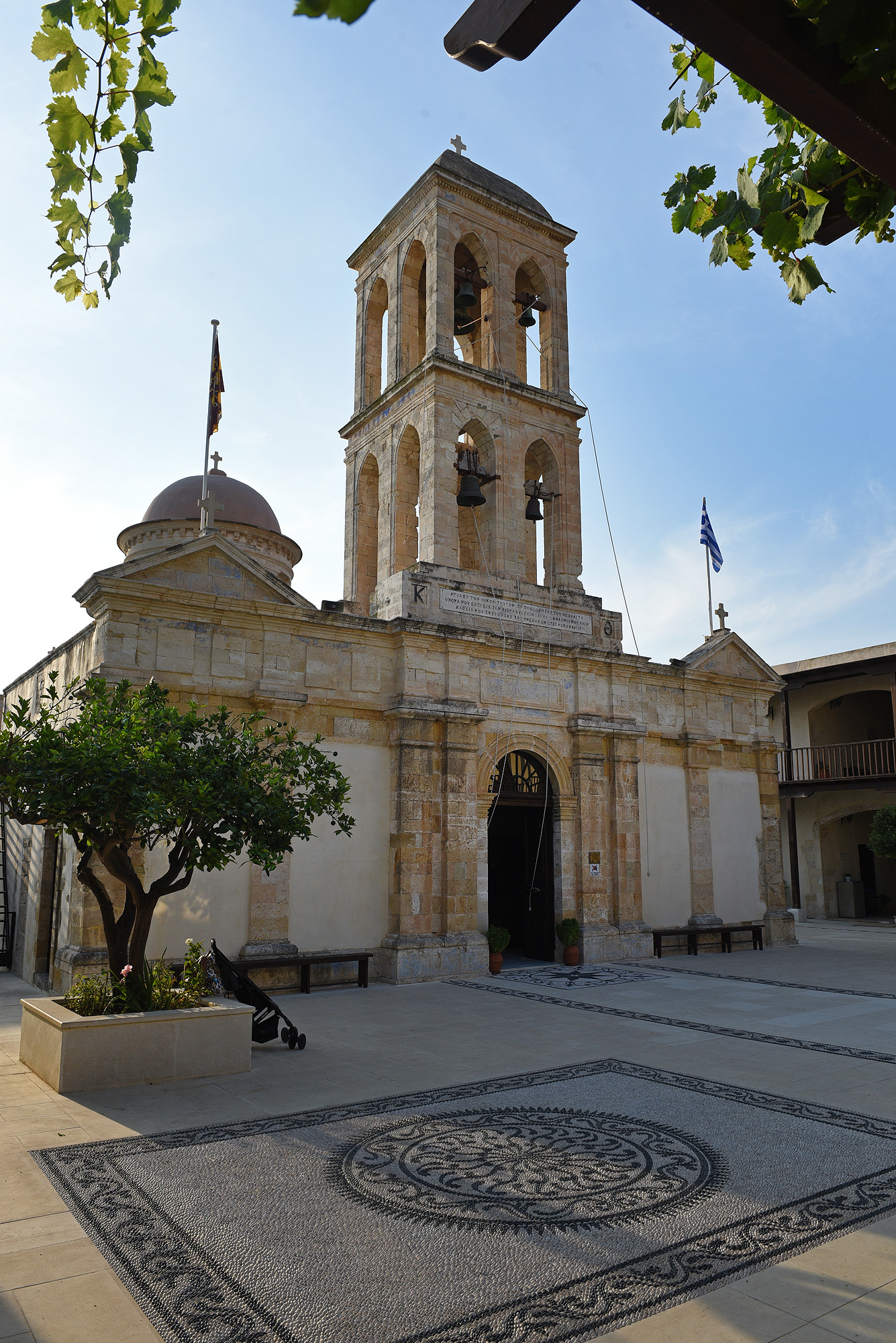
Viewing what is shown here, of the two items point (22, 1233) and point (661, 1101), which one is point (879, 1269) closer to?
point (661, 1101)

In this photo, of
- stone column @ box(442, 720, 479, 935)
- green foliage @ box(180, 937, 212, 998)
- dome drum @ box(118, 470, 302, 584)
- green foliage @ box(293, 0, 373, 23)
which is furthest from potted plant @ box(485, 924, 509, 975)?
green foliage @ box(293, 0, 373, 23)

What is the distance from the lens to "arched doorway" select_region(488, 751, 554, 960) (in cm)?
1573

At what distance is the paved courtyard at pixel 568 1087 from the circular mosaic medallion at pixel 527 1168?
0.12m

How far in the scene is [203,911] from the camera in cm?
1226

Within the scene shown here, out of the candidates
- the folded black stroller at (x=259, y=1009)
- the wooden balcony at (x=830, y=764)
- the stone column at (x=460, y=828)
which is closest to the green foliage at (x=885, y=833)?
the wooden balcony at (x=830, y=764)

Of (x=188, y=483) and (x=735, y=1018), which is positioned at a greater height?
(x=188, y=483)

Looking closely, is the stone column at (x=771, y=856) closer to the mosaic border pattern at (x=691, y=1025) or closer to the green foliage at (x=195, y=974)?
the mosaic border pattern at (x=691, y=1025)

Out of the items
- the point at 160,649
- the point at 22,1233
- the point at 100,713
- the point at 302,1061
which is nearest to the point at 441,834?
the point at 160,649

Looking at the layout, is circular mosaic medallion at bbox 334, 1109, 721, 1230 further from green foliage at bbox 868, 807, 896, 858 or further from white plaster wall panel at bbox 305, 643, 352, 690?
→ green foliage at bbox 868, 807, 896, 858

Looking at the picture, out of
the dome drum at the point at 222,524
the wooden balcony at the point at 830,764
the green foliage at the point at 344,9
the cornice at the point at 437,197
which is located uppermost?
the cornice at the point at 437,197

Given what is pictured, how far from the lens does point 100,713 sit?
8.34m

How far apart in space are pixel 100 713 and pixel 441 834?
7.05m

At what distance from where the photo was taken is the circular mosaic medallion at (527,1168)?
16.3 feet

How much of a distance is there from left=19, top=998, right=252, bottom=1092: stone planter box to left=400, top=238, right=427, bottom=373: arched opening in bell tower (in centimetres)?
1264
